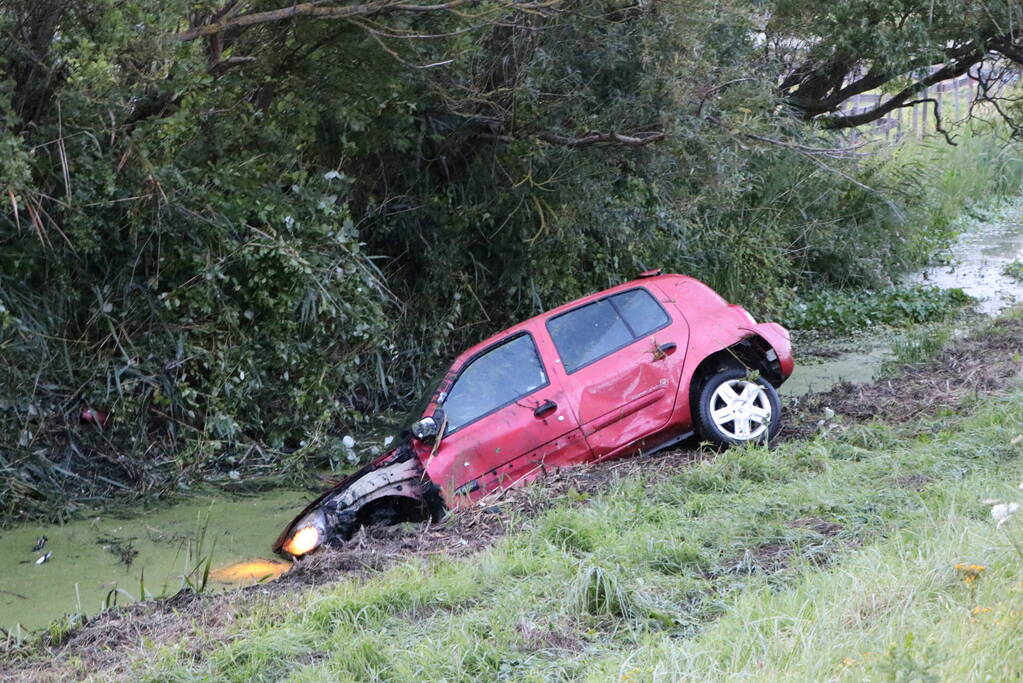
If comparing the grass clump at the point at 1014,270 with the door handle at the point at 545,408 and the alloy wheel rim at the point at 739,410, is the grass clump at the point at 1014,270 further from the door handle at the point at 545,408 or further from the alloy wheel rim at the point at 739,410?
the door handle at the point at 545,408

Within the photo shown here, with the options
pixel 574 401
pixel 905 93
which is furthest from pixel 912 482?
pixel 905 93

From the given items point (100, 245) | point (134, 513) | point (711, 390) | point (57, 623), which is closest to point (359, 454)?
point (134, 513)

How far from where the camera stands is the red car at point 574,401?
8.32 meters

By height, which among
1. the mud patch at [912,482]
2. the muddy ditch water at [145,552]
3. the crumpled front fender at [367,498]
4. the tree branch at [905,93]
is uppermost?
the tree branch at [905,93]

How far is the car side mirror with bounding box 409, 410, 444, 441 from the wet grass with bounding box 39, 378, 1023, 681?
1.41 metres

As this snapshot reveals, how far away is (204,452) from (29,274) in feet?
6.81

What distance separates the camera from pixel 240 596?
650 centimetres

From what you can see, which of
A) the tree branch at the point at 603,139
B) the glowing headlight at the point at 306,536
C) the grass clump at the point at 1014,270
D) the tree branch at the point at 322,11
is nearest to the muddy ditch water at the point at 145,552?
the glowing headlight at the point at 306,536

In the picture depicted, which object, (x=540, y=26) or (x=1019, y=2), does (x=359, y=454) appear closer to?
(x=540, y=26)

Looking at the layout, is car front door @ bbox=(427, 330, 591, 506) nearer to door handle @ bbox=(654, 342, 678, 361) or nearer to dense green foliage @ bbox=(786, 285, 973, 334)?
door handle @ bbox=(654, 342, 678, 361)

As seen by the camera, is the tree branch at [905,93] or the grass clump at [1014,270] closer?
the tree branch at [905,93]

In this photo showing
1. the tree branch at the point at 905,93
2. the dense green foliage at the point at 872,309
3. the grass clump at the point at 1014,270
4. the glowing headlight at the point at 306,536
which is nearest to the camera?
the glowing headlight at the point at 306,536

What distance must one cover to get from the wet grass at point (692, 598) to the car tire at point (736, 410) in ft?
4.37

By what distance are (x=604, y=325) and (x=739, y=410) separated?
119cm
